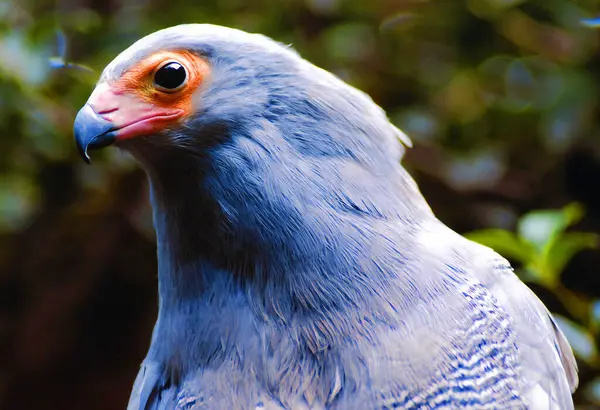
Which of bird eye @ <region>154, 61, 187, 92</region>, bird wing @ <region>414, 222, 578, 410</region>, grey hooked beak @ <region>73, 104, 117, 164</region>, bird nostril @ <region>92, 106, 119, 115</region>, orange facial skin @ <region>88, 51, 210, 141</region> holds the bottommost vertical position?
bird wing @ <region>414, 222, 578, 410</region>

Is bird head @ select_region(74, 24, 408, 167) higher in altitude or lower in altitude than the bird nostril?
higher

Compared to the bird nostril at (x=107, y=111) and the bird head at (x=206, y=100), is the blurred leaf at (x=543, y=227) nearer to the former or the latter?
the bird head at (x=206, y=100)

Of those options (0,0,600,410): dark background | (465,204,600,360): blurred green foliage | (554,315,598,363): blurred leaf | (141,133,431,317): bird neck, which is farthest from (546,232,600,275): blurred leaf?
(141,133,431,317): bird neck

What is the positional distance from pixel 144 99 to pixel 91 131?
3.8 inches

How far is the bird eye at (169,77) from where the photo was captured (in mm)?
1284

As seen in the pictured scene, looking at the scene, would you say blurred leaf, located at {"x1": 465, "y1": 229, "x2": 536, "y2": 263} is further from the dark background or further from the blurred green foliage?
the dark background

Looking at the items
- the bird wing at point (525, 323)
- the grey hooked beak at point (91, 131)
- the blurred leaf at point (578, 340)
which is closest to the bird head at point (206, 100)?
the grey hooked beak at point (91, 131)

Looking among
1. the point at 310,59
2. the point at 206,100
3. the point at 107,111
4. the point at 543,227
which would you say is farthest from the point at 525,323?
the point at 310,59

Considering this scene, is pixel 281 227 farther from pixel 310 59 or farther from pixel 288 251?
pixel 310 59

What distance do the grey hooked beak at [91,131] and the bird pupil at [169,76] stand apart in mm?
102

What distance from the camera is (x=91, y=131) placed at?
1.26 metres

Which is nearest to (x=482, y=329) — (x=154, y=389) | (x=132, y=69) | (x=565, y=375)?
(x=565, y=375)

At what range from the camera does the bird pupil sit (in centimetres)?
128

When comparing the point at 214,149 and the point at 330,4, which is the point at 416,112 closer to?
the point at 330,4
